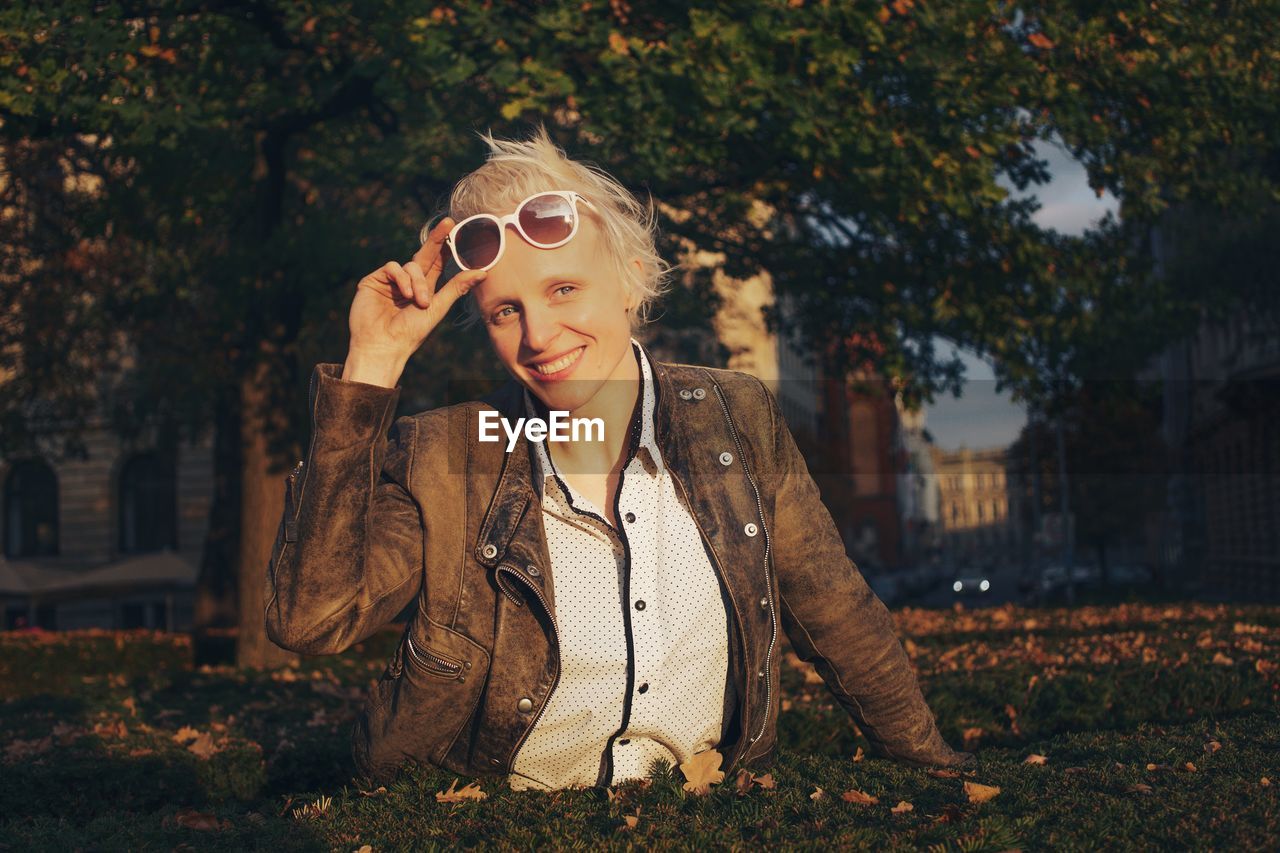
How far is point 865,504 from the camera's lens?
353 feet

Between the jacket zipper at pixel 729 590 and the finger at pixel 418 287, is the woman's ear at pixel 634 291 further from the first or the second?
the finger at pixel 418 287

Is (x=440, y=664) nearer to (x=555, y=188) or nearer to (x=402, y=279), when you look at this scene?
(x=402, y=279)

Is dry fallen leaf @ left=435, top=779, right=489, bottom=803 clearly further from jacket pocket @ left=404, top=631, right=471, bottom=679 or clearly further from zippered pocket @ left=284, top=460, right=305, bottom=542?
zippered pocket @ left=284, top=460, right=305, bottom=542

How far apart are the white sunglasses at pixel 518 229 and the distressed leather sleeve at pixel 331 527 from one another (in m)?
0.41

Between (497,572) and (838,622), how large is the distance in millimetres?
924

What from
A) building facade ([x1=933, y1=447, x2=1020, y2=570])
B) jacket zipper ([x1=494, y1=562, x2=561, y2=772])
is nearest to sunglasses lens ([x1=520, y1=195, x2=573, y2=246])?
jacket zipper ([x1=494, y1=562, x2=561, y2=772])

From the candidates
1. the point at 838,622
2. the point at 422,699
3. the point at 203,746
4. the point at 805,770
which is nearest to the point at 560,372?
the point at 422,699

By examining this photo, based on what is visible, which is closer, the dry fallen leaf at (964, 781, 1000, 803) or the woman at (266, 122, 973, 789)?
the dry fallen leaf at (964, 781, 1000, 803)

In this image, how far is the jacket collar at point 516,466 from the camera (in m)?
3.09

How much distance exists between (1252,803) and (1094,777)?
0.41 m

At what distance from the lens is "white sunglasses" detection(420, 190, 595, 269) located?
121 inches

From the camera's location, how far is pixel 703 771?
3100 mm

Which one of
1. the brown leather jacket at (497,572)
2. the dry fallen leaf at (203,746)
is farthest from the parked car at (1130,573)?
the brown leather jacket at (497,572)

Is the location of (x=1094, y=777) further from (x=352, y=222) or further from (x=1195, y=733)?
(x=352, y=222)
